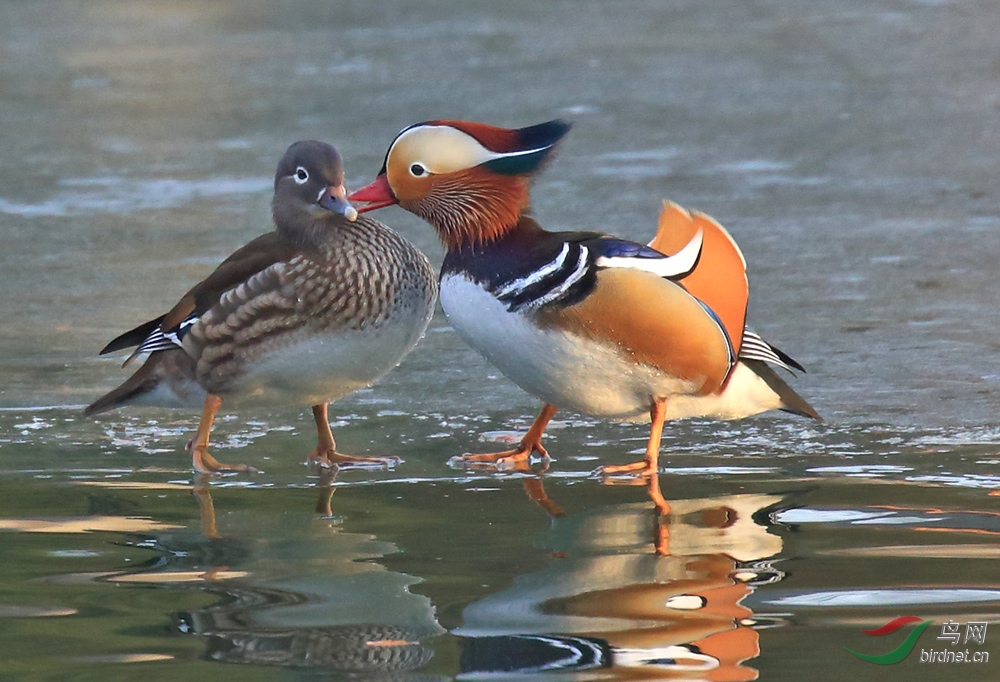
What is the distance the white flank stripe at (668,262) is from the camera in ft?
15.3

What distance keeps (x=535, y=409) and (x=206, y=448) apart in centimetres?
120

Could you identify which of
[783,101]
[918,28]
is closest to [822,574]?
[783,101]

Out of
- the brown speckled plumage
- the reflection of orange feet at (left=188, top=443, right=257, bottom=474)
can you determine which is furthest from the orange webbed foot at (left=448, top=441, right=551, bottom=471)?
the reflection of orange feet at (left=188, top=443, right=257, bottom=474)

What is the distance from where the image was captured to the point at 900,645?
3.30 metres

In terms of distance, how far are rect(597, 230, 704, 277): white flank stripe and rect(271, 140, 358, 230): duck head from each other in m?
0.90

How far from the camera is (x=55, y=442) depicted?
Result: 5199 mm

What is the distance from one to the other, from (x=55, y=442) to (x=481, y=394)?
4.81ft

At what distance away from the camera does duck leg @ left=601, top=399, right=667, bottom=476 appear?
4648 mm

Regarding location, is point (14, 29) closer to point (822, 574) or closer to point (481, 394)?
point (481, 394)

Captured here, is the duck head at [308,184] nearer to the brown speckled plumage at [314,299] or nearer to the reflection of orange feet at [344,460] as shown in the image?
the brown speckled plumage at [314,299]

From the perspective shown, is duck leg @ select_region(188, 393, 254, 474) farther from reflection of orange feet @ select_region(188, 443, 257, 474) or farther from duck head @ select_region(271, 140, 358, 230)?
duck head @ select_region(271, 140, 358, 230)

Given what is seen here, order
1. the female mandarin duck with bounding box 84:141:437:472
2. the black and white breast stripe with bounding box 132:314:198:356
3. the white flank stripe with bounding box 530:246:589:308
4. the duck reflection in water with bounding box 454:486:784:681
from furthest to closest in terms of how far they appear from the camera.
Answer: the black and white breast stripe with bounding box 132:314:198:356
the female mandarin duck with bounding box 84:141:437:472
the white flank stripe with bounding box 530:246:589:308
the duck reflection in water with bounding box 454:486:784:681

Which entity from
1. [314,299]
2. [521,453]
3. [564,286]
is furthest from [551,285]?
[314,299]

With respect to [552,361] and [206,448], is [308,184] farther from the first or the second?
[552,361]
